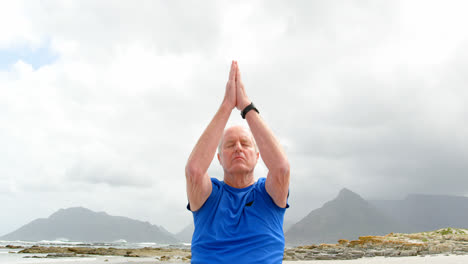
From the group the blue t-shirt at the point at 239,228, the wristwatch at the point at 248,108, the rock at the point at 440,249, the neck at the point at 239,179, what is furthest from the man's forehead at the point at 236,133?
the rock at the point at 440,249

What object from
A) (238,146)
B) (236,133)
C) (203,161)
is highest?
(236,133)

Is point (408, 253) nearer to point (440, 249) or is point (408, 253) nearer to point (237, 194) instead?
point (440, 249)

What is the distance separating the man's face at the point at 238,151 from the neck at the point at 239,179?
0.07 metres

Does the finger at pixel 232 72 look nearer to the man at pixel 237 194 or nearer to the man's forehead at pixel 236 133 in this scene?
the man at pixel 237 194

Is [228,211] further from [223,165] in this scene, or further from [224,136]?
[224,136]

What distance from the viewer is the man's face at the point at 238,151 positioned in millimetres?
2496

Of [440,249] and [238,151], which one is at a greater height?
[238,151]

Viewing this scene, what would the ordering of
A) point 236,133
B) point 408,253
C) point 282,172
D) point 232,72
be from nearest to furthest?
point 282,172, point 236,133, point 232,72, point 408,253

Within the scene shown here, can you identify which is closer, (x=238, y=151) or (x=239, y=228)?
(x=239, y=228)

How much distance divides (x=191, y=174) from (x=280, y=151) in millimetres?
647

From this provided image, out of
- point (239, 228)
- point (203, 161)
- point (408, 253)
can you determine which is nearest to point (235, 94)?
point (203, 161)

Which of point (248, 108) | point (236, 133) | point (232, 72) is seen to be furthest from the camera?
point (232, 72)

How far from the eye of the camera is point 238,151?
2494 mm

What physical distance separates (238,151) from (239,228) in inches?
22.2
